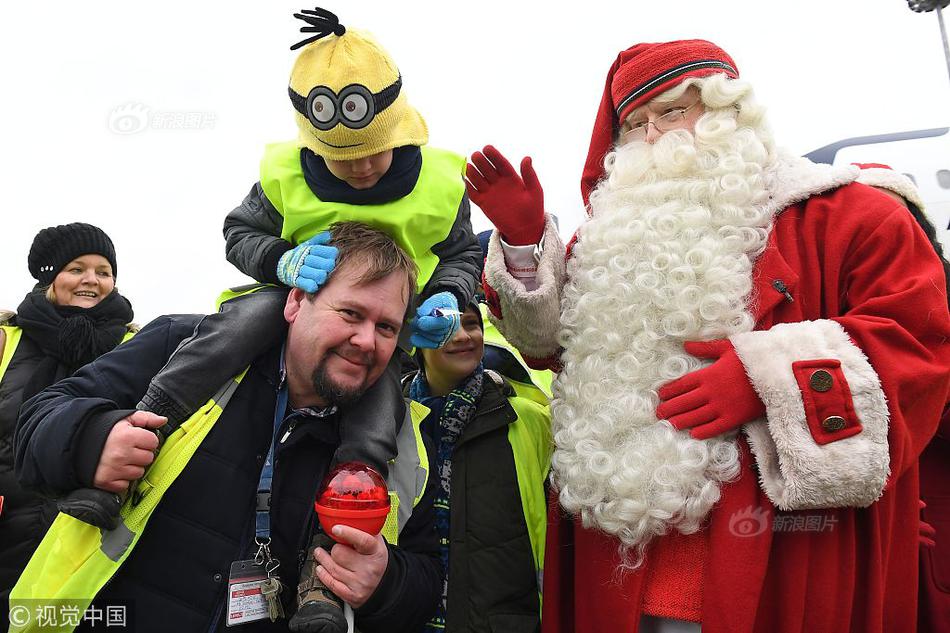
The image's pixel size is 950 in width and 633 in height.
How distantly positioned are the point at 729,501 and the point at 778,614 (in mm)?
312

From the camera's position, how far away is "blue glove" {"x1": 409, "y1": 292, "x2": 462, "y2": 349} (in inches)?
85.3

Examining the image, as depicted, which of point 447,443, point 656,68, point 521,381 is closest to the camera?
point 656,68

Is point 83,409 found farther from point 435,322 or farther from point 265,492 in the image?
point 435,322

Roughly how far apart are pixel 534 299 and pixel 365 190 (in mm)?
713

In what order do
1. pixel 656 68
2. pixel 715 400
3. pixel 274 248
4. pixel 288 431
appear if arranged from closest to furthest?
pixel 715 400, pixel 288 431, pixel 656 68, pixel 274 248

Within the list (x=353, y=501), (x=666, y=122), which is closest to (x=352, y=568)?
(x=353, y=501)

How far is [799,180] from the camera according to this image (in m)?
2.04

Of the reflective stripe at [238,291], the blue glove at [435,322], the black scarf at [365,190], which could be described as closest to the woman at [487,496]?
the blue glove at [435,322]

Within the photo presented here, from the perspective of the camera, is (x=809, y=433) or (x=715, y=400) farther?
(x=715, y=400)

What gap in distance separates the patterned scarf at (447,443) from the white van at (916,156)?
6150 millimetres

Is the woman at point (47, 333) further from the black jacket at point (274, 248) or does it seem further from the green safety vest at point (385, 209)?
the green safety vest at point (385, 209)

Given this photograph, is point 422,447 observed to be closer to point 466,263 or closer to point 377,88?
point 466,263

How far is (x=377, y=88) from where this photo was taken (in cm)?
221

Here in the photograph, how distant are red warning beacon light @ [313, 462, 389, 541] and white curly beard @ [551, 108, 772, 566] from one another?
57cm
